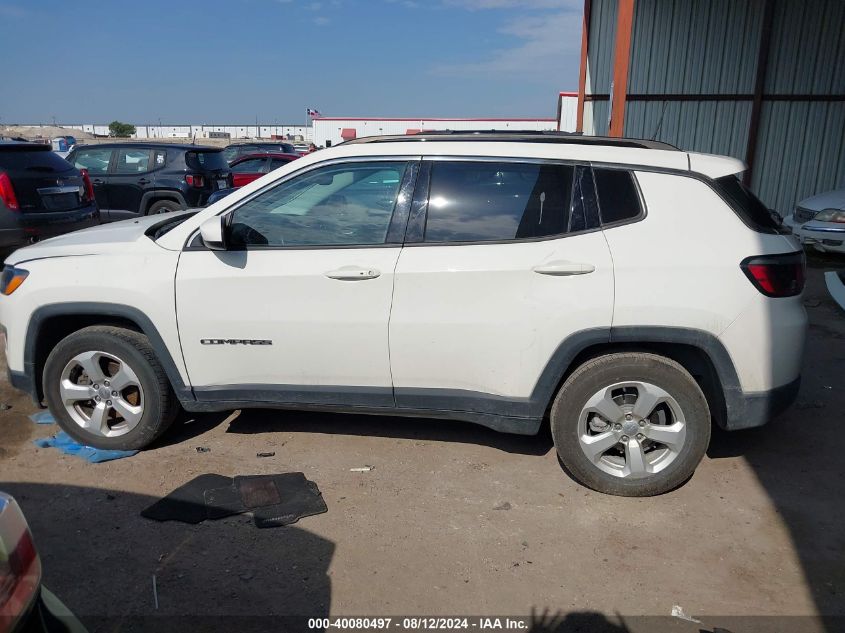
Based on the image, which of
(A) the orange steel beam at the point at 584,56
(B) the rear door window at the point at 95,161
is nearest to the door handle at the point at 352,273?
(B) the rear door window at the point at 95,161

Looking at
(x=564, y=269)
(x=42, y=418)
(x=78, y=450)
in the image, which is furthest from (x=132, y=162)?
(x=564, y=269)

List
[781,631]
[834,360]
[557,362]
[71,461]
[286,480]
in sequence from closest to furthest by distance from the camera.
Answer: [781,631] → [557,362] → [286,480] → [71,461] → [834,360]

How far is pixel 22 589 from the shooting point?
1.67 m

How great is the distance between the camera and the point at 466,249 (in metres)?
3.49

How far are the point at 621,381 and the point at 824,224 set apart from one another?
721 cm

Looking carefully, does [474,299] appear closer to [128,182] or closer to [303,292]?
[303,292]

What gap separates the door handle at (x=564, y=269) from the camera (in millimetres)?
3354

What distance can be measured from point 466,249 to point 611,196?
80cm

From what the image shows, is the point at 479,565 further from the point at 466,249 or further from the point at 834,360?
the point at 834,360

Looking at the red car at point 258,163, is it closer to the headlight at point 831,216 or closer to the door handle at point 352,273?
the headlight at point 831,216

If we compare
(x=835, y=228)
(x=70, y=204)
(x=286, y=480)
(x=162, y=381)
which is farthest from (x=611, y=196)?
(x=70, y=204)

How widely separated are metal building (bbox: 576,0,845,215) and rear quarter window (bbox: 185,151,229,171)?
23.2 ft

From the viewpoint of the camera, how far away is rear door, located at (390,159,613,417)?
338 centimetres

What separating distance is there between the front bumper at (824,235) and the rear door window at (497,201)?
706cm
